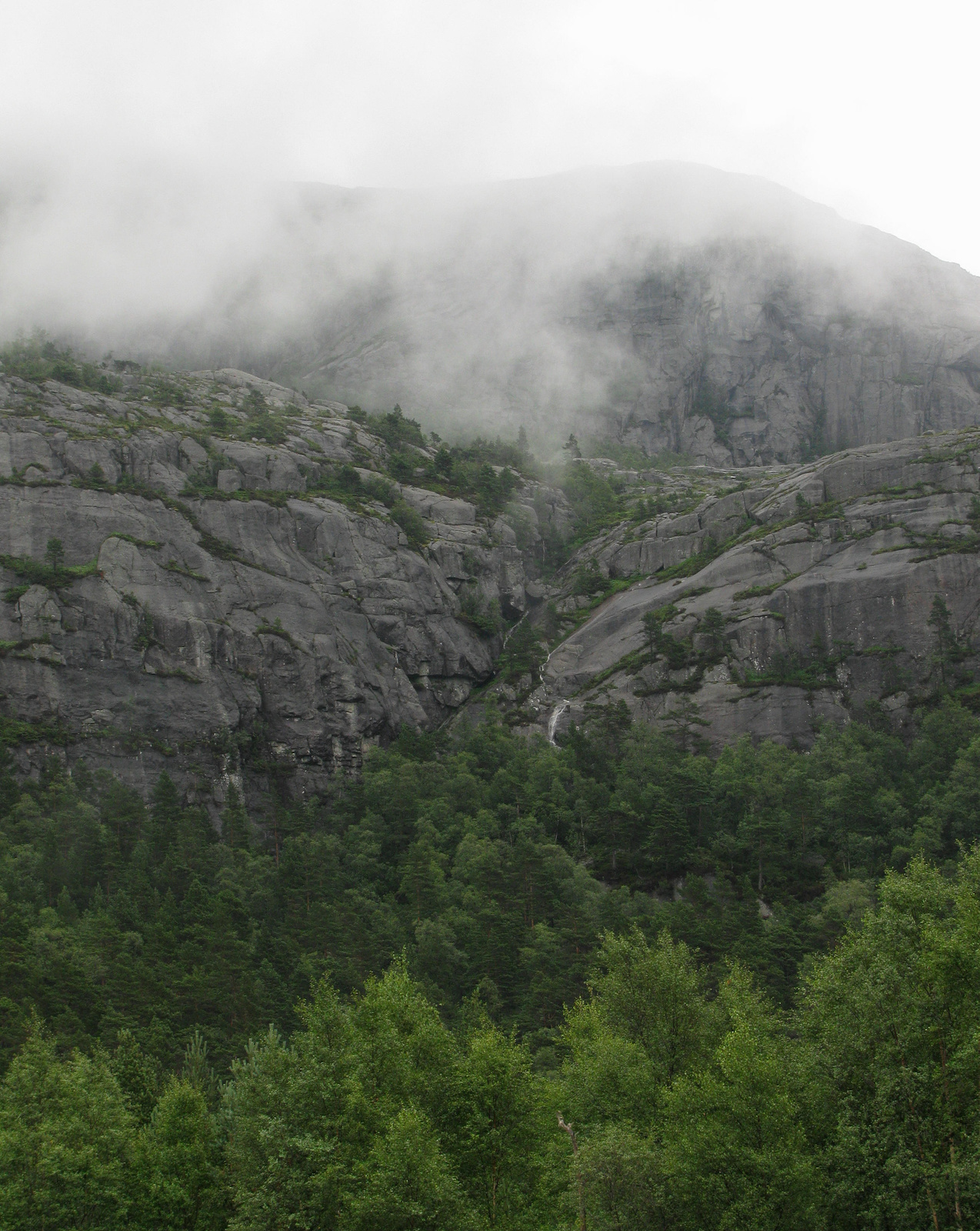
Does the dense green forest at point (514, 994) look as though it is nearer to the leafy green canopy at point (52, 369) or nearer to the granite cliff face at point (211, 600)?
the granite cliff face at point (211, 600)

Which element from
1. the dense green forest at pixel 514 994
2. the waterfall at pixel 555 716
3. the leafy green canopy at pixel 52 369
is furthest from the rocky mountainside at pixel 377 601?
the dense green forest at pixel 514 994

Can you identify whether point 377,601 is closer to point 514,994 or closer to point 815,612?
point 815,612

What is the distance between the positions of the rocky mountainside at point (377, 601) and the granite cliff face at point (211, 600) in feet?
0.91

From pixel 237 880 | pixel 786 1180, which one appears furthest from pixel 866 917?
pixel 237 880

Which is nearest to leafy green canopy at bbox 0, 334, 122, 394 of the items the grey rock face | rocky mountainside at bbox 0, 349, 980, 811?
rocky mountainside at bbox 0, 349, 980, 811

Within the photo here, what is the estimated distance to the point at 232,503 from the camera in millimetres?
124812

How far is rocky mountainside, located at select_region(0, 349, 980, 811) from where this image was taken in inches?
4099

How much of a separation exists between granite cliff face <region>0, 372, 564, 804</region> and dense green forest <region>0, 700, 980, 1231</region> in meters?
8.84

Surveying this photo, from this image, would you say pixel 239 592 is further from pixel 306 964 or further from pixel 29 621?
pixel 306 964

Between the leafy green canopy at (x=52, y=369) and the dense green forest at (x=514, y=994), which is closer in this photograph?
the dense green forest at (x=514, y=994)

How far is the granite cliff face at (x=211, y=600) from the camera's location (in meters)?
103

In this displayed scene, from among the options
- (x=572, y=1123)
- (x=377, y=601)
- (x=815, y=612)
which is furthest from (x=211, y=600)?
(x=572, y=1123)

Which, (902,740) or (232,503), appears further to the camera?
(232,503)

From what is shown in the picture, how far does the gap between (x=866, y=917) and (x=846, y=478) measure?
9527 centimetres
